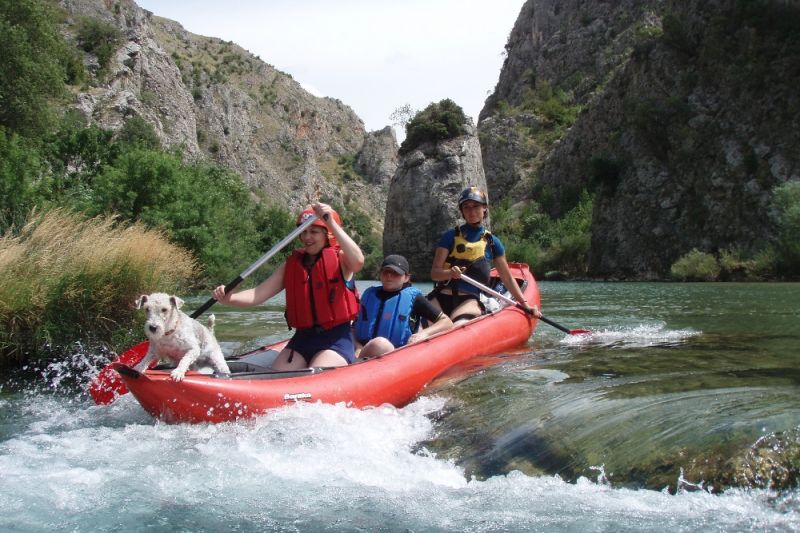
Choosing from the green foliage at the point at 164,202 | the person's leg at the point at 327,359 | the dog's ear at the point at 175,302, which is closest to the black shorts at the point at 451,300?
the person's leg at the point at 327,359

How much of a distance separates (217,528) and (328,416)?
1.68 meters

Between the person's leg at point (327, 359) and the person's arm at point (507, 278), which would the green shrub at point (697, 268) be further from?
the person's leg at point (327, 359)

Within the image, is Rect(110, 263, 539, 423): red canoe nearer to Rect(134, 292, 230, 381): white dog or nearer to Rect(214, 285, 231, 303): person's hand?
Rect(134, 292, 230, 381): white dog

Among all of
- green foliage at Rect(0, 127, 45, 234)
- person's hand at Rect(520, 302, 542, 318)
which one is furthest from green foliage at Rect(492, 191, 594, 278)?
person's hand at Rect(520, 302, 542, 318)

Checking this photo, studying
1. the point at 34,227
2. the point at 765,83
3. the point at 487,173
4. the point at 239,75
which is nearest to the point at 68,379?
the point at 34,227

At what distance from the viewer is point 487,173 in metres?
72.1

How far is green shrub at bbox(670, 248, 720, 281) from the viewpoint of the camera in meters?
29.1

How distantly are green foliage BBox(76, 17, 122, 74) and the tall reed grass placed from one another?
3590 centimetres

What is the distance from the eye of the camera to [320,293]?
5.48m

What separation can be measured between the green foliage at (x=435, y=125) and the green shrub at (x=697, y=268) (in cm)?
3163

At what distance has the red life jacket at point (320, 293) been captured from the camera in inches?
216

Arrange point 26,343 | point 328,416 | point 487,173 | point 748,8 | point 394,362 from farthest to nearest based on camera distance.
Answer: point 487,173 < point 748,8 < point 26,343 < point 394,362 < point 328,416

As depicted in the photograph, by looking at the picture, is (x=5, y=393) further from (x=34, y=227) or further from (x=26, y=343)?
(x=34, y=227)

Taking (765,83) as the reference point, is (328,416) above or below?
below
